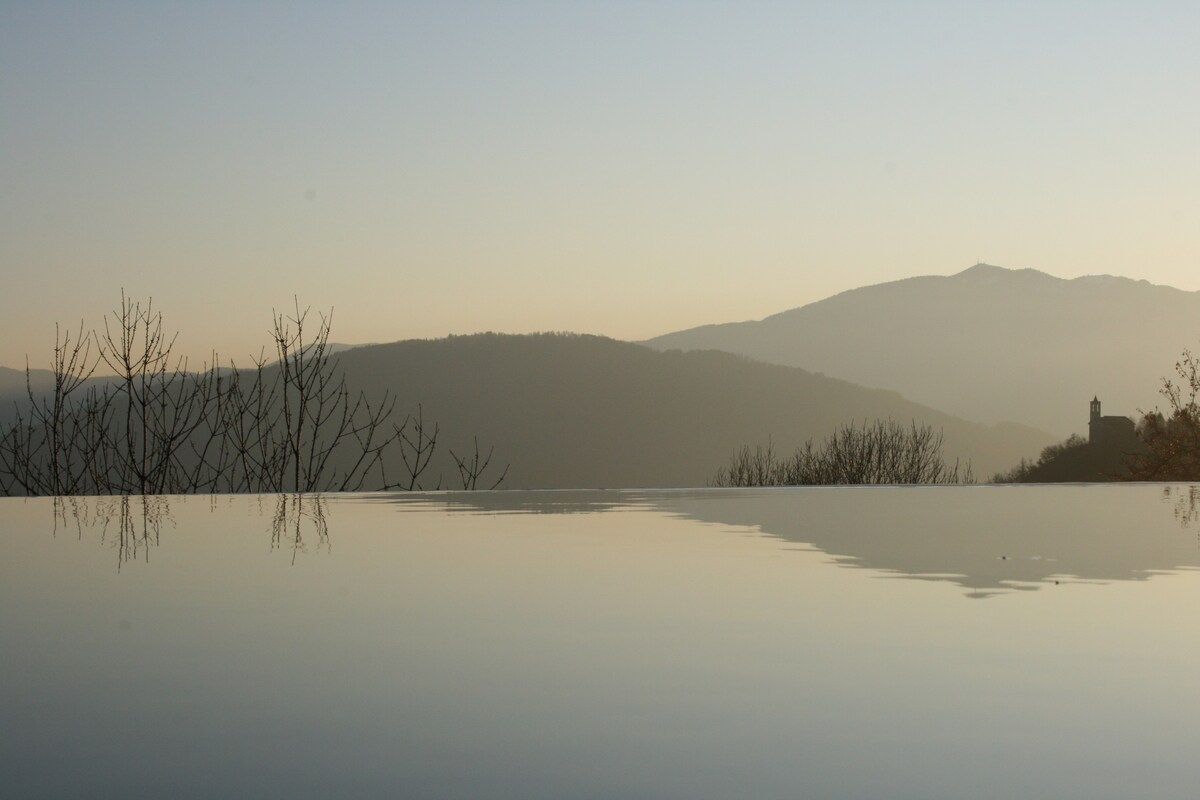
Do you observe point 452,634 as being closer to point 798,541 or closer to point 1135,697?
point 1135,697

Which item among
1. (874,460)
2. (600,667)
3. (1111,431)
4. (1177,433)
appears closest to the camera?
(600,667)

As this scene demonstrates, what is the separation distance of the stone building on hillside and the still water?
25.5 metres

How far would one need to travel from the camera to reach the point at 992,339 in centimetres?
10581

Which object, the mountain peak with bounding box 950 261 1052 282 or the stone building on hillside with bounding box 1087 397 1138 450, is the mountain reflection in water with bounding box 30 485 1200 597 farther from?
the mountain peak with bounding box 950 261 1052 282

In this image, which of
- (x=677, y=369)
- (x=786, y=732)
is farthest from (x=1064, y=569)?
(x=677, y=369)

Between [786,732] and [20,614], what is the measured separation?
75.2 inches

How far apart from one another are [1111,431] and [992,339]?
248 ft

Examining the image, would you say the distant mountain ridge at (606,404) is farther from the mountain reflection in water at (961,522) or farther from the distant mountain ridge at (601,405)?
the mountain reflection in water at (961,522)

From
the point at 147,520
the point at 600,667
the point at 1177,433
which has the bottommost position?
the point at 600,667

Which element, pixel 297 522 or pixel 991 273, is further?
pixel 991 273

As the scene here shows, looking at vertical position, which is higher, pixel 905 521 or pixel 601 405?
pixel 601 405

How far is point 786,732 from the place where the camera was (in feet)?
5.92

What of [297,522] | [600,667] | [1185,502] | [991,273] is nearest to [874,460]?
[1185,502]

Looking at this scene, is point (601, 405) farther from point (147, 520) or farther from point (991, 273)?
point (991, 273)
